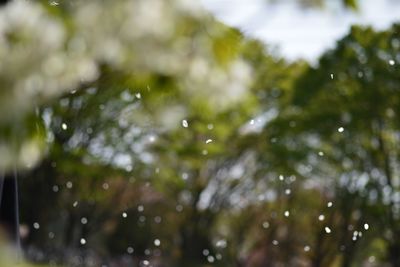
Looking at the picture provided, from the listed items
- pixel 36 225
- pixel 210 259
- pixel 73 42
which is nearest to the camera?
pixel 73 42

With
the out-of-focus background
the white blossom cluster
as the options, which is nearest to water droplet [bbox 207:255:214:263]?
the out-of-focus background

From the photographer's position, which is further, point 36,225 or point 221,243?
point 36,225

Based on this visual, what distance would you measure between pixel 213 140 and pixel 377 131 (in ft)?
3.25

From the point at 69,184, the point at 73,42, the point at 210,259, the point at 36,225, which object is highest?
the point at 73,42

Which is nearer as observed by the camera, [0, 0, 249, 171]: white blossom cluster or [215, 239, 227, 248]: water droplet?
[0, 0, 249, 171]: white blossom cluster

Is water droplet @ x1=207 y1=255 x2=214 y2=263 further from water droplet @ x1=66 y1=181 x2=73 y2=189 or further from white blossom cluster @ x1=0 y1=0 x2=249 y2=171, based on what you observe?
white blossom cluster @ x1=0 y1=0 x2=249 y2=171

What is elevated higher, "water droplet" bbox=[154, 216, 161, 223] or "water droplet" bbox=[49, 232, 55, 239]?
"water droplet" bbox=[154, 216, 161, 223]

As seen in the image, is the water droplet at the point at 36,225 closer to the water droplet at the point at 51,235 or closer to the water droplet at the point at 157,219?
the water droplet at the point at 51,235

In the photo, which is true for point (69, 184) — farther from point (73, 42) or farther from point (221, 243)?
point (73, 42)

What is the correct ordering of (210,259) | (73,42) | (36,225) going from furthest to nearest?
(36,225) → (210,259) → (73,42)

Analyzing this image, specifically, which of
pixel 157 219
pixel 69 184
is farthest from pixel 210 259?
pixel 69 184

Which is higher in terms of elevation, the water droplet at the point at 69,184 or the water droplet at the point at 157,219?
the water droplet at the point at 69,184

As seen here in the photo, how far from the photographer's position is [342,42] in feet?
9.97

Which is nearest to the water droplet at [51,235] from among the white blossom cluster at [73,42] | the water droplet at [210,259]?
the water droplet at [210,259]
